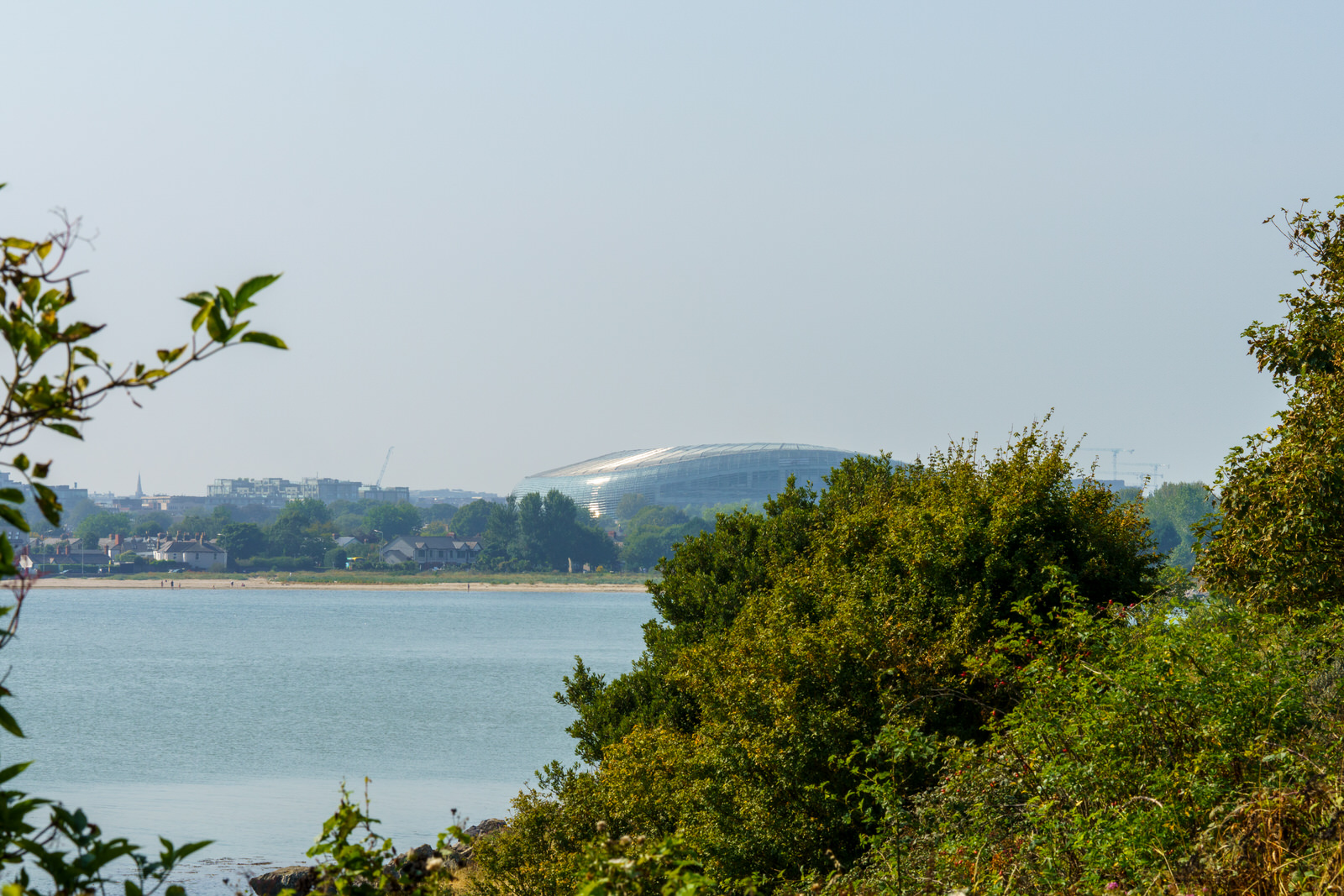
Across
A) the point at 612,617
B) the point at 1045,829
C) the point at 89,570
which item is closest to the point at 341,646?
the point at 612,617

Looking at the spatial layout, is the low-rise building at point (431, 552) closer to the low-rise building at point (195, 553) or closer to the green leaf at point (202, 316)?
the low-rise building at point (195, 553)

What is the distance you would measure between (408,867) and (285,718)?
4599 cm

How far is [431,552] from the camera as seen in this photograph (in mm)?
167500

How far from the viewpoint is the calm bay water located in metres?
30.1

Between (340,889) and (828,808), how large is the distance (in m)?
8.28

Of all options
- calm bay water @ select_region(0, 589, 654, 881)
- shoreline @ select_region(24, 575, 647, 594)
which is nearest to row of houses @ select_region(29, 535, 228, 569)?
shoreline @ select_region(24, 575, 647, 594)

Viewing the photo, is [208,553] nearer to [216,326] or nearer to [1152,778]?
[1152,778]

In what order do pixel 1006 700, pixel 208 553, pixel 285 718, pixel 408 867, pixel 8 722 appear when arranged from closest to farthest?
1. pixel 8 722
2. pixel 408 867
3. pixel 1006 700
4. pixel 285 718
5. pixel 208 553

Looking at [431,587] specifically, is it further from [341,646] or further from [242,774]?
[242,774]

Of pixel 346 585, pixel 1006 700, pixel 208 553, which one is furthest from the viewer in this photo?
pixel 208 553

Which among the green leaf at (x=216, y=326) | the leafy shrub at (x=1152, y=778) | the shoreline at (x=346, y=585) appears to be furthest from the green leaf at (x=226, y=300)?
the shoreline at (x=346, y=585)

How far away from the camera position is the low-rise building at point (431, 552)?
545 ft

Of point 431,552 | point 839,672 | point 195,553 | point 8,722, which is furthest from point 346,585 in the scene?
point 8,722

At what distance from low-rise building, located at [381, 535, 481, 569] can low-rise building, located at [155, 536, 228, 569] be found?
21.4m
